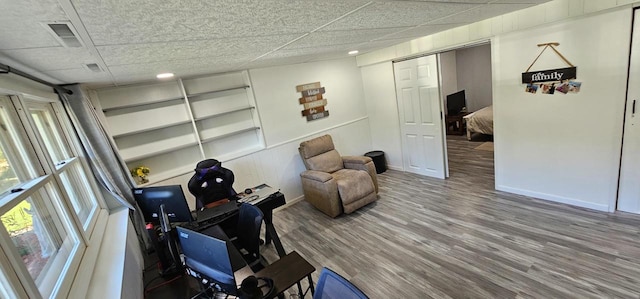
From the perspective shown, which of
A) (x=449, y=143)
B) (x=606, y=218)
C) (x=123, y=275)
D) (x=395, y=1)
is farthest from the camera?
(x=449, y=143)

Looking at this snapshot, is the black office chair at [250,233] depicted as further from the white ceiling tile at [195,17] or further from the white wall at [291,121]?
the white wall at [291,121]

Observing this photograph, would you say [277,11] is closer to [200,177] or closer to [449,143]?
[200,177]

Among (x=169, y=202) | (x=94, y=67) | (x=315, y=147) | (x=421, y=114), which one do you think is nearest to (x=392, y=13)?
(x=94, y=67)

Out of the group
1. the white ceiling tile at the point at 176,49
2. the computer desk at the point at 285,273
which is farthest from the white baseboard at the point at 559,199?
the white ceiling tile at the point at 176,49

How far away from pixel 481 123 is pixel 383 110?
8.28ft

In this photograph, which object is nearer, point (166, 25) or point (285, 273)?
point (166, 25)

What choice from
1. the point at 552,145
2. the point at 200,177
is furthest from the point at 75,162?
the point at 552,145

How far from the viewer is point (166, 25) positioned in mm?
1208

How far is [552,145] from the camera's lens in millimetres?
3000

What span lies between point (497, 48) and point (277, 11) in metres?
3.01

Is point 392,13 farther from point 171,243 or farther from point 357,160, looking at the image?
point 357,160

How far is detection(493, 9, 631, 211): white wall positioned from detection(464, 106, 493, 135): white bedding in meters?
2.57

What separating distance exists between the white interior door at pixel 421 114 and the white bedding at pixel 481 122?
7.55ft

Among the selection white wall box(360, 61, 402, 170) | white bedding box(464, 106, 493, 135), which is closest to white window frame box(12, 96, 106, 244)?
white wall box(360, 61, 402, 170)
